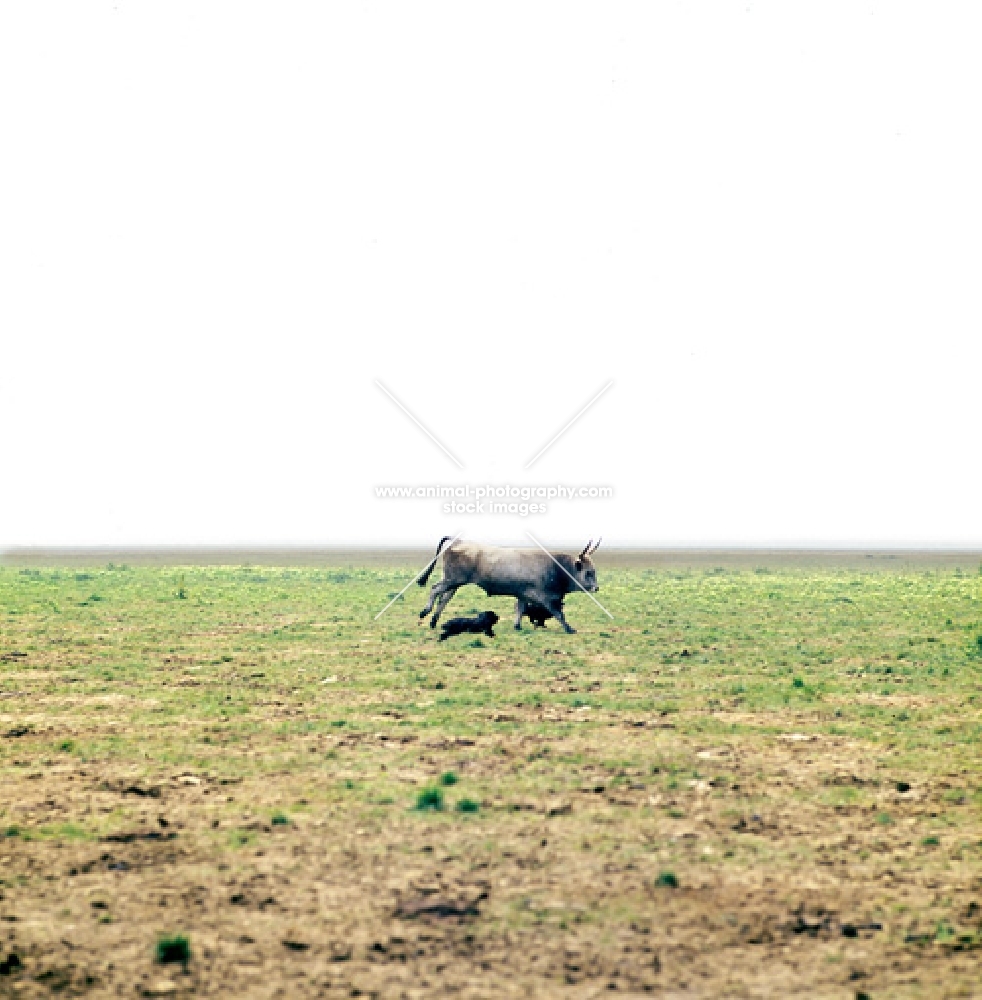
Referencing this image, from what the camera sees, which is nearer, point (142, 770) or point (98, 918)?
point (98, 918)

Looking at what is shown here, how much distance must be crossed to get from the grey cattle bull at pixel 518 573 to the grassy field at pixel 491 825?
10.9ft

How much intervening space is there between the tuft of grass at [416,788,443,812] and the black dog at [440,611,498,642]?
13.6 meters

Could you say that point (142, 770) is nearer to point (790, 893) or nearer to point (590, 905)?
point (590, 905)

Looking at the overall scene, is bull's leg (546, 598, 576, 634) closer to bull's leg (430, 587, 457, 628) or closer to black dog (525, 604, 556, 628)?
black dog (525, 604, 556, 628)

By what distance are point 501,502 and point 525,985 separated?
958 inches

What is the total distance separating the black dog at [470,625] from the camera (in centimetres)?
2509

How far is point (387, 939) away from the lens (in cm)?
790

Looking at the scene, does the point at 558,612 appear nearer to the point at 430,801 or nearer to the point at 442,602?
the point at 442,602

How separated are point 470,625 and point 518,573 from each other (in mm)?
1853

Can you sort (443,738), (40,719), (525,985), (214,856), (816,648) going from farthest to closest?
(816,648) < (40,719) < (443,738) < (214,856) < (525,985)

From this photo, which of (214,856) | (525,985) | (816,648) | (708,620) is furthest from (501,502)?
(525,985)

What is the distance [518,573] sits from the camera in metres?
26.2

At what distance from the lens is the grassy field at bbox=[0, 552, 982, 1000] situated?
24.8 ft

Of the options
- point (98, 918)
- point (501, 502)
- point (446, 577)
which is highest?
point (501, 502)
